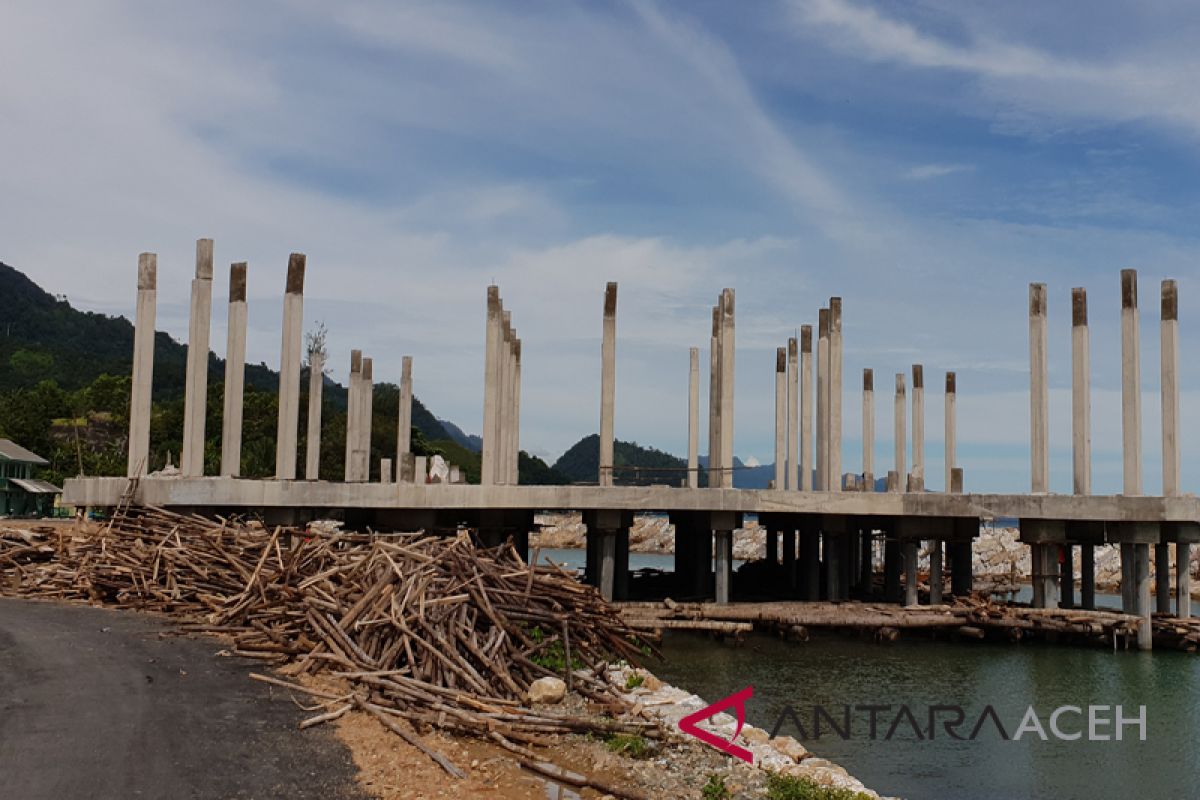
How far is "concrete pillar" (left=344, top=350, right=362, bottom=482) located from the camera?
36.8m

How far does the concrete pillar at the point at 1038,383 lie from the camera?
1315 inches

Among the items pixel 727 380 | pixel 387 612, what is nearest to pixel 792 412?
pixel 727 380

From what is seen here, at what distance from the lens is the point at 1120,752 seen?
64.3 feet

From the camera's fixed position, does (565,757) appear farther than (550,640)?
No

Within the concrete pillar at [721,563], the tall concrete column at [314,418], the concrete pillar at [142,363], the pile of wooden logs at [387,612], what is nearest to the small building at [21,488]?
the tall concrete column at [314,418]

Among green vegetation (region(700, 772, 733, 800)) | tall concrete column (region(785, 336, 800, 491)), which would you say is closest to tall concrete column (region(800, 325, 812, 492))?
tall concrete column (region(785, 336, 800, 491))

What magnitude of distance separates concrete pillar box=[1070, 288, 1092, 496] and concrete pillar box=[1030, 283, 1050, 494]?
0.84 m

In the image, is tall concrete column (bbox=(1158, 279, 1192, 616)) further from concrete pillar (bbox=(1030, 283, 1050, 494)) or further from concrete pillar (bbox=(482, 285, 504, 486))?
concrete pillar (bbox=(482, 285, 504, 486))

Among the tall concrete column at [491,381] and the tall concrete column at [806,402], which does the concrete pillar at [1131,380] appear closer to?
the tall concrete column at [806,402]

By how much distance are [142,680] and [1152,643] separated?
29642mm

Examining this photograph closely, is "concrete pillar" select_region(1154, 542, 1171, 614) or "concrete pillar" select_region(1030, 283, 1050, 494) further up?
"concrete pillar" select_region(1030, 283, 1050, 494)

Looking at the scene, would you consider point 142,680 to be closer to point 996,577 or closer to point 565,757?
point 565,757

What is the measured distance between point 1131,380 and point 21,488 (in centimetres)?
5229

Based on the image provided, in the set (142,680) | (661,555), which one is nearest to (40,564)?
(142,680)
